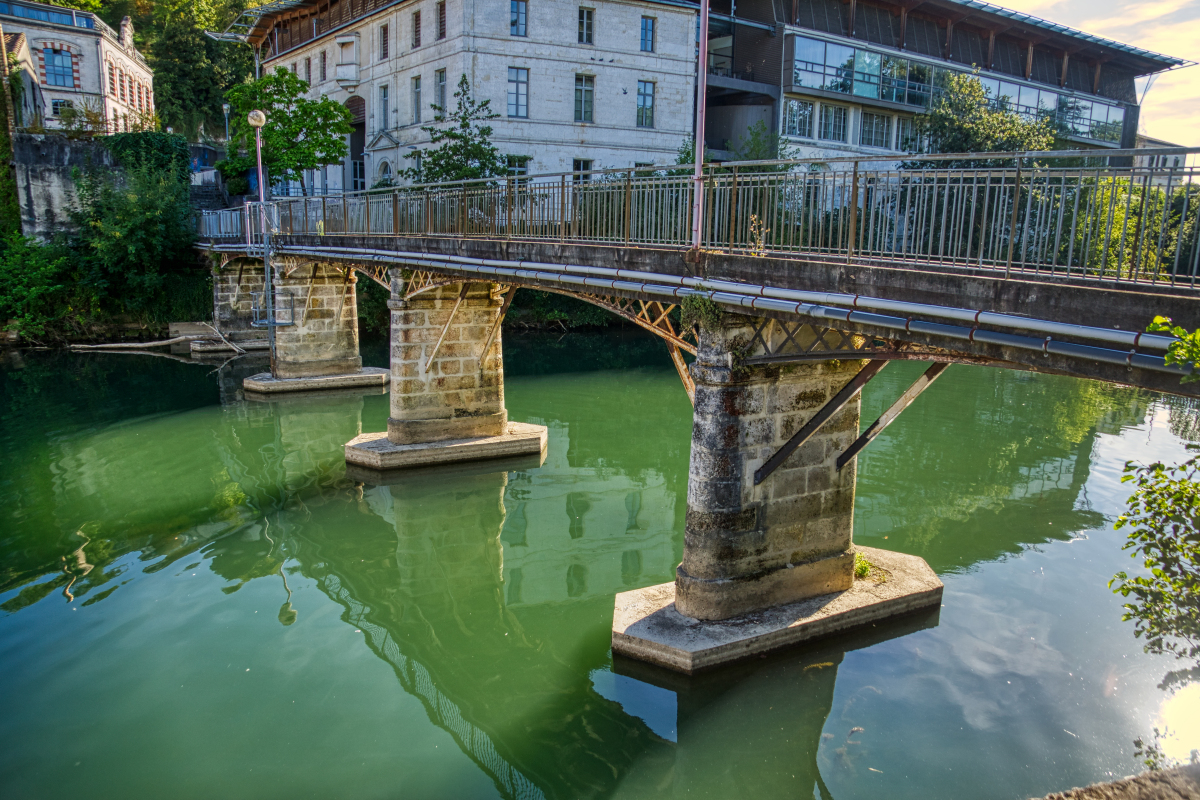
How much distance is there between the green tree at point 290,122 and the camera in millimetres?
34719

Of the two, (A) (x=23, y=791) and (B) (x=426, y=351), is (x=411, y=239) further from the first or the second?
(A) (x=23, y=791)

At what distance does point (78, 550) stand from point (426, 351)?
654 cm

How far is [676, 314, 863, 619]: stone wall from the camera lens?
866cm

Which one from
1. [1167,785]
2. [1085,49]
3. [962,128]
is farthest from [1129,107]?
[1167,785]

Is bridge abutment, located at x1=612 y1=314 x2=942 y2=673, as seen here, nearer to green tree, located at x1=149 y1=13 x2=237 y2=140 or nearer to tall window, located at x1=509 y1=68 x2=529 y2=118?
tall window, located at x1=509 y1=68 x2=529 y2=118

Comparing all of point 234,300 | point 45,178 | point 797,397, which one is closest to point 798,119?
point 234,300

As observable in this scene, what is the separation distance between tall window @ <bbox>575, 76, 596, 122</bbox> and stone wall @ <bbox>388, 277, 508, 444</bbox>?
20811 millimetres

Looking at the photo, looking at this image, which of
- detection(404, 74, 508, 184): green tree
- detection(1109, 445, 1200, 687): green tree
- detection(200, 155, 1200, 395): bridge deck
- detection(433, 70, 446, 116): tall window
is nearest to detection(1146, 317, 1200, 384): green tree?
detection(200, 155, 1200, 395): bridge deck

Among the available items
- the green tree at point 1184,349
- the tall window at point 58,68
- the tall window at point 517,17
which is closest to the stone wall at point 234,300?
the tall window at point 517,17

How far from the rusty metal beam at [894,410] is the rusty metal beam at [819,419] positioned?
383mm

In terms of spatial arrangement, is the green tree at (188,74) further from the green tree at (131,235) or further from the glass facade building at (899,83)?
the glass facade building at (899,83)

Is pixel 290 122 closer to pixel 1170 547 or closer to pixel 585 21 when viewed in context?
pixel 585 21

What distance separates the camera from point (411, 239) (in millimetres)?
15156

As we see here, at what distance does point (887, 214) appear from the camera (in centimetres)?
761
